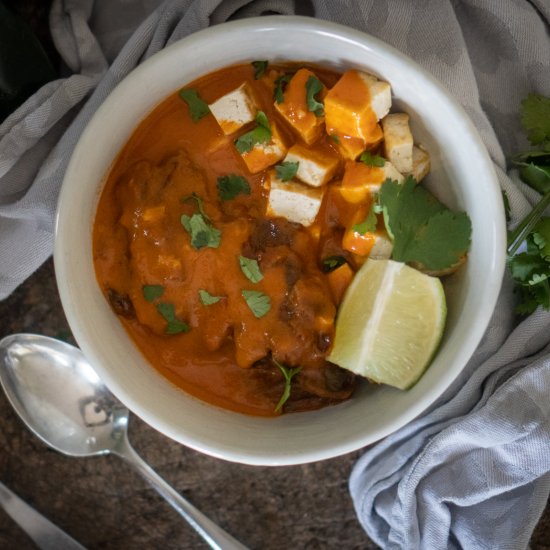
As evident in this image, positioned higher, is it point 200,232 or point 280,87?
point 280,87

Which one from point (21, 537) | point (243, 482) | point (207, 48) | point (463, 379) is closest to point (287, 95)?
point (207, 48)

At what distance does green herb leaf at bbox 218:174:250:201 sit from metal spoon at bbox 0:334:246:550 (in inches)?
38.3

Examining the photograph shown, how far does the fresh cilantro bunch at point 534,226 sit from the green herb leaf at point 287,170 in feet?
2.44

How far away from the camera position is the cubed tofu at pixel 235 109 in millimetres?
2336

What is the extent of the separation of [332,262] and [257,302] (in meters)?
0.25

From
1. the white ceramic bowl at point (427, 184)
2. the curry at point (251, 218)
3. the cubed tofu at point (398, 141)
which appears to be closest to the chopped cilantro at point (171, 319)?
the curry at point (251, 218)

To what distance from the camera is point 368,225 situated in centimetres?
235

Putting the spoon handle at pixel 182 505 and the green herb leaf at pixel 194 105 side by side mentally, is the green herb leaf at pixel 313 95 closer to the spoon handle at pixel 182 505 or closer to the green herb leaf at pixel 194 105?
the green herb leaf at pixel 194 105

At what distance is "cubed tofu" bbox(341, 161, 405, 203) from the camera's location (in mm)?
2328

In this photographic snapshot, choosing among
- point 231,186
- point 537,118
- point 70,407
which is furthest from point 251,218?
point 70,407

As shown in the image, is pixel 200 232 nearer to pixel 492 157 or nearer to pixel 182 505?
pixel 492 157

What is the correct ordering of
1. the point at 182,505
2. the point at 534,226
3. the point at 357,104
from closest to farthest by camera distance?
the point at 357,104 < the point at 534,226 < the point at 182,505

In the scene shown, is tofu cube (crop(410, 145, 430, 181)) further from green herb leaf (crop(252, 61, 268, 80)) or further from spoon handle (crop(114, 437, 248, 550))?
spoon handle (crop(114, 437, 248, 550))

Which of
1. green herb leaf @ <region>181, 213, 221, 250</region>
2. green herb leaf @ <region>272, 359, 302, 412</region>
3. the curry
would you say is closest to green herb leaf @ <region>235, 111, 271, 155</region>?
the curry
